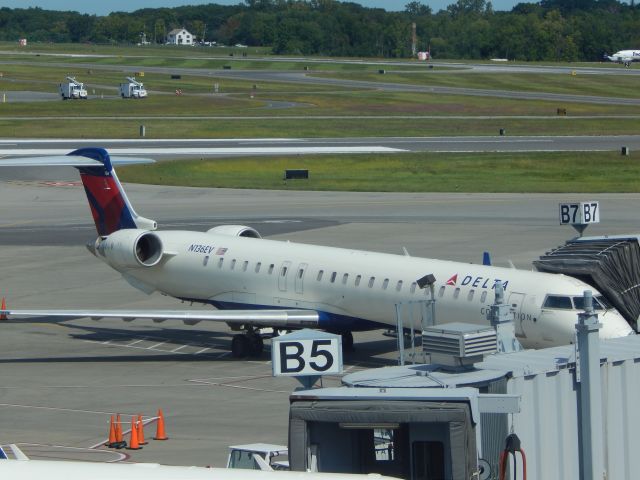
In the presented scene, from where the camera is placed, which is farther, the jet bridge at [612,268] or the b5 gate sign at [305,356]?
the jet bridge at [612,268]

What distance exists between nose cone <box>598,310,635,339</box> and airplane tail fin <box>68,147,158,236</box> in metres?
14.4

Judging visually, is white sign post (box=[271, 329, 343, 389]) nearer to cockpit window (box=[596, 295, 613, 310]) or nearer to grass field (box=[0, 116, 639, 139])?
cockpit window (box=[596, 295, 613, 310])

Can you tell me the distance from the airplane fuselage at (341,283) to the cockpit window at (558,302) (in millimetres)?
63

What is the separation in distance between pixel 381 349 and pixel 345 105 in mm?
93992

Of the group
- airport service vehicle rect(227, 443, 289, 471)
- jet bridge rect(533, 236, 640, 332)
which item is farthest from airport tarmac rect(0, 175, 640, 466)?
jet bridge rect(533, 236, 640, 332)

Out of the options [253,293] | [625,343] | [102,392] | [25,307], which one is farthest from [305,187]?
[625,343]

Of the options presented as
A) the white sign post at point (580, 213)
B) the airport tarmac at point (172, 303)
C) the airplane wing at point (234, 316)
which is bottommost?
the airport tarmac at point (172, 303)

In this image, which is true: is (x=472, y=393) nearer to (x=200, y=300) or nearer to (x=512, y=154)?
(x=200, y=300)

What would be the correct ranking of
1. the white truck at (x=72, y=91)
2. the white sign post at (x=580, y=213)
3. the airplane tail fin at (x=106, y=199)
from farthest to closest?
the white truck at (x=72, y=91)
the airplane tail fin at (x=106, y=199)
the white sign post at (x=580, y=213)

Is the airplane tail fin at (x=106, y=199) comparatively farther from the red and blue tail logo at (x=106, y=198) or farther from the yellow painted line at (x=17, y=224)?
the yellow painted line at (x=17, y=224)

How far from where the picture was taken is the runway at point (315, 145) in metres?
81.7

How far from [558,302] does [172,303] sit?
15.4 m

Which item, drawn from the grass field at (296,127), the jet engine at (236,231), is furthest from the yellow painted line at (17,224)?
the grass field at (296,127)

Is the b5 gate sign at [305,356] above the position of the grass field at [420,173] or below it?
above
